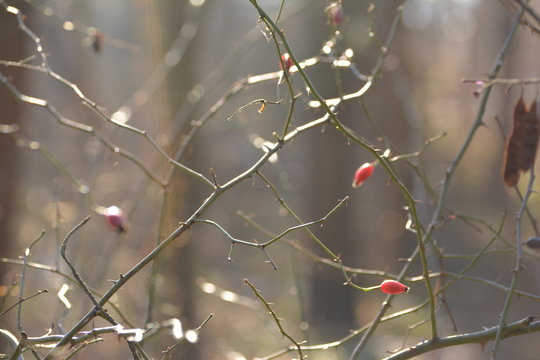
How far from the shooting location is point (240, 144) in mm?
16312

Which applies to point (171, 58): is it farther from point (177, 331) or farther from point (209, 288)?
point (177, 331)

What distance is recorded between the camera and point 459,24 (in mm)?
23719

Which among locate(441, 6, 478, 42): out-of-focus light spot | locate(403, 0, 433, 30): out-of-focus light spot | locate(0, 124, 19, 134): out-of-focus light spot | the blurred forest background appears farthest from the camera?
locate(441, 6, 478, 42): out-of-focus light spot

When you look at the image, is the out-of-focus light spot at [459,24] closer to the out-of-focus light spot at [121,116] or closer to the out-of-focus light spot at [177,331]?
the out-of-focus light spot at [121,116]

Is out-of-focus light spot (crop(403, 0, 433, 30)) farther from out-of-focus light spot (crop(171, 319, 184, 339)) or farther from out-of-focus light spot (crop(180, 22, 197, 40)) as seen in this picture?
out-of-focus light spot (crop(171, 319, 184, 339))

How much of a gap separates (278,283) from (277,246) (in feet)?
5.85

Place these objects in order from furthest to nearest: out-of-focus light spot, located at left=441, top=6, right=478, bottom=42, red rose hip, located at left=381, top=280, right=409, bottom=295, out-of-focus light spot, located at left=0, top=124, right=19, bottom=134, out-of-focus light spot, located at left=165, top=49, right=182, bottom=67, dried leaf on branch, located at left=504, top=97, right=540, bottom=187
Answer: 1. out-of-focus light spot, located at left=441, top=6, right=478, bottom=42
2. out-of-focus light spot, located at left=165, top=49, right=182, bottom=67
3. out-of-focus light spot, located at left=0, top=124, right=19, bottom=134
4. dried leaf on branch, located at left=504, top=97, right=540, bottom=187
5. red rose hip, located at left=381, top=280, right=409, bottom=295

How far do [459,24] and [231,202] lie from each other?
14.7 meters

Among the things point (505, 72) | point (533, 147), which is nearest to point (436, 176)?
point (505, 72)

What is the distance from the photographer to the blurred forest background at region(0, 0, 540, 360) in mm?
2555

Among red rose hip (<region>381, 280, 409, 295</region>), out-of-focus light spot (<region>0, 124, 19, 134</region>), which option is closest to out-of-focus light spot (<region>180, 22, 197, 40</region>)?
out-of-focus light spot (<region>0, 124, 19, 134</region>)

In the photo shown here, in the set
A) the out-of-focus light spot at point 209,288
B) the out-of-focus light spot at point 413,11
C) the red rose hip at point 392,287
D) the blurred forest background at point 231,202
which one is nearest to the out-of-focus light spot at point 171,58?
the blurred forest background at point 231,202

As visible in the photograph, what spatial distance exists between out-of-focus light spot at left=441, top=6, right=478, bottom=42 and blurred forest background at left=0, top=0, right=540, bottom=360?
10179 mm

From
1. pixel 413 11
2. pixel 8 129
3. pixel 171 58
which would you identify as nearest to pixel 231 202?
pixel 413 11
